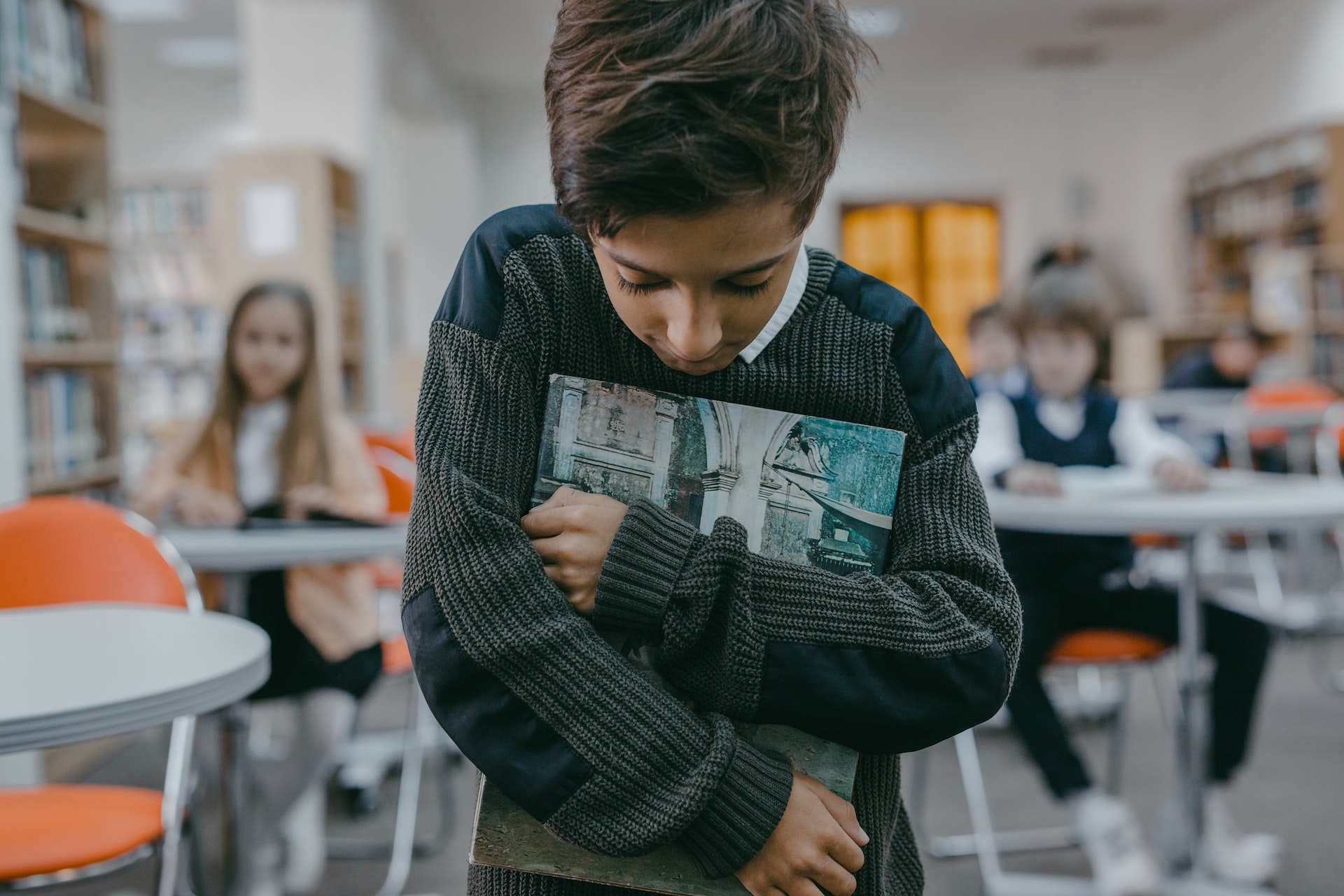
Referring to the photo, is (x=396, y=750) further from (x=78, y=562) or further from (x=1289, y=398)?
(x=1289, y=398)

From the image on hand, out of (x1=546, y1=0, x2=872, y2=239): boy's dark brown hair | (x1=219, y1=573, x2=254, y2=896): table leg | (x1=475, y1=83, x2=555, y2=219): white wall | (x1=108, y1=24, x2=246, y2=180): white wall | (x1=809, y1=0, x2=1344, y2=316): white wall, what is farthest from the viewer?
(x1=475, y1=83, x2=555, y2=219): white wall

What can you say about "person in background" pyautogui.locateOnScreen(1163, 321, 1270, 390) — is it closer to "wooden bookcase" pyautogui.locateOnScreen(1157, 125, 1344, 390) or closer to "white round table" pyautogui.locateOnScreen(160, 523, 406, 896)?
"wooden bookcase" pyautogui.locateOnScreen(1157, 125, 1344, 390)

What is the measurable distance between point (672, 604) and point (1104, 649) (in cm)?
181

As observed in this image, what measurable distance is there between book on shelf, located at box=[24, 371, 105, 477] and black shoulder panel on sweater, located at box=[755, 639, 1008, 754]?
3.22 m

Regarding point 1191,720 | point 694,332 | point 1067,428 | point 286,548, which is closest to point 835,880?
point 694,332

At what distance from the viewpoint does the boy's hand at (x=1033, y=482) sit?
2.03m

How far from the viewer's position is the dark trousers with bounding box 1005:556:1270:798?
2178 millimetres

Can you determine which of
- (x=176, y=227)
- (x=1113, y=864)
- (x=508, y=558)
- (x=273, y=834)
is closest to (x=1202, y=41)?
(x=176, y=227)

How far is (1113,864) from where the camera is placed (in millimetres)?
2115

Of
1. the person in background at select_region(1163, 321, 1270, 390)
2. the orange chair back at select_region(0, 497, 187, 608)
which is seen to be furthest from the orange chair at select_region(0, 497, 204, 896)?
the person in background at select_region(1163, 321, 1270, 390)

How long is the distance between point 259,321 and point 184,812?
1.34 meters

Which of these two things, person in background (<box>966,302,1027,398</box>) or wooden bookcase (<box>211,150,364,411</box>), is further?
wooden bookcase (<box>211,150,364,411</box>)

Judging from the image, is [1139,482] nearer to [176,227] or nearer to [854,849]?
[854,849]

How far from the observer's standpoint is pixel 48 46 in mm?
3336
